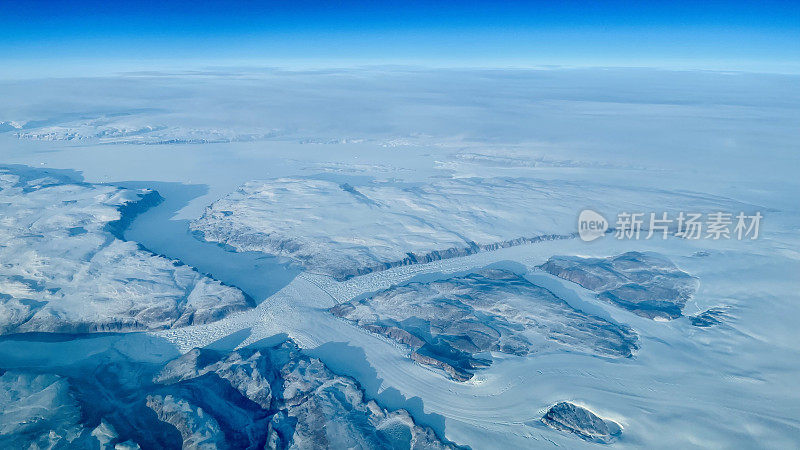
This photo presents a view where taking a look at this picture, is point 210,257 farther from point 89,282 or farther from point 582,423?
point 582,423

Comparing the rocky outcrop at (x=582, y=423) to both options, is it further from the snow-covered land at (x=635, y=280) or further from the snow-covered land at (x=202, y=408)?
the snow-covered land at (x=635, y=280)

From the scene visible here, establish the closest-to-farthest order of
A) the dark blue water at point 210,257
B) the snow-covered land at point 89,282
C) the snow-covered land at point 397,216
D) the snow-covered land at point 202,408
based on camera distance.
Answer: the snow-covered land at point 202,408
the snow-covered land at point 89,282
the dark blue water at point 210,257
the snow-covered land at point 397,216

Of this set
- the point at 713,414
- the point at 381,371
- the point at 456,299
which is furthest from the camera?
the point at 456,299

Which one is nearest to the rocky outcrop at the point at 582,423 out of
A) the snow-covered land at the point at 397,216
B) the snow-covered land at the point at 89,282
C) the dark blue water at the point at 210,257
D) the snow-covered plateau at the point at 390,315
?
the snow-covered plateau at the point at 390,315

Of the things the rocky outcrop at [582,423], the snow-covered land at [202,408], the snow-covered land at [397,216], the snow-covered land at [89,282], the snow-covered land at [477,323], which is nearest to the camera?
the snow-covered land at [202,408]

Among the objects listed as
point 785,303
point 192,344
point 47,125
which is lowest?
point 192,344

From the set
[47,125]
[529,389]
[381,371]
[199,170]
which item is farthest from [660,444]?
[47,125]

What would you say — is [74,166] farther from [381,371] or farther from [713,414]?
[713,414]

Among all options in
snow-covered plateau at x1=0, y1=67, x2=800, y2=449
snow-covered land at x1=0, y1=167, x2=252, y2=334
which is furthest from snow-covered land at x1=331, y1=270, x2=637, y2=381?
snow-covered land at x1=0, y1=167, x2=252, y2=334
